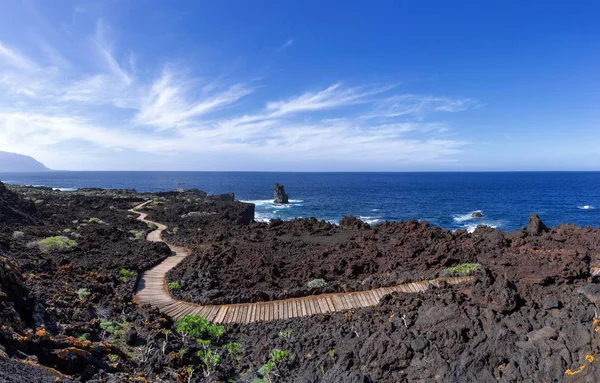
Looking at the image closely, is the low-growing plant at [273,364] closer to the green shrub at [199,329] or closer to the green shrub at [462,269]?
the green shrub at [199,329]

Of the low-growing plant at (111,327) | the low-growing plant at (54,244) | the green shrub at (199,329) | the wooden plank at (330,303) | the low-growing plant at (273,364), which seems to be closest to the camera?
the low-growing plant at (273,364)

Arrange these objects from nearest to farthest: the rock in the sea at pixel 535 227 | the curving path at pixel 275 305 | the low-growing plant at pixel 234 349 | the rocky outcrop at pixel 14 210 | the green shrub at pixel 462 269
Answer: the low-growing plant at pixel 234 349
the curving path at pixel 275 305
the green shrub at pixel 462 269
the rock in the sea at pixel 535 227
the rocky outcrop at pixel 14 210

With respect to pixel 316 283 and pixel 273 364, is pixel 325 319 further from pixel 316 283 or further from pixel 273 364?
pixel 273 364

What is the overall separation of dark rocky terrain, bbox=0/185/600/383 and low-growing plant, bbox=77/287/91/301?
0.06 meters

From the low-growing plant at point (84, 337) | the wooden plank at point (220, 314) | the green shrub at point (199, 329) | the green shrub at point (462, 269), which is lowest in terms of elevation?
the wooden plank at point (220, 314)

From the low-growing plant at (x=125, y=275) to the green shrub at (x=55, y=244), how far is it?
18.8 ft

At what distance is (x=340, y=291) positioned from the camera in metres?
16.3

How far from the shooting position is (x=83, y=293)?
13.2 metres

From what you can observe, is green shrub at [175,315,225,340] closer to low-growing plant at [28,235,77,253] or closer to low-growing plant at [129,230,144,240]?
low-growing plant at [28,235,77,253]

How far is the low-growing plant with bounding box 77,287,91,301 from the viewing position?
508 inches

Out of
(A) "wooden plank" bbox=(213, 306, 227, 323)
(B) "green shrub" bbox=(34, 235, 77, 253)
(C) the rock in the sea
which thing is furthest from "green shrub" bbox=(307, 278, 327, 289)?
(C) the rock in the sea

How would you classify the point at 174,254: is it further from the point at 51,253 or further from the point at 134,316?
the point at 134,316

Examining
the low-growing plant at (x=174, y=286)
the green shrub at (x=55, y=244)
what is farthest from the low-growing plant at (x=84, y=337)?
the green shrub at (x=55, y=244)

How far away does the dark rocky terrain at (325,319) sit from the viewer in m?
8.58
